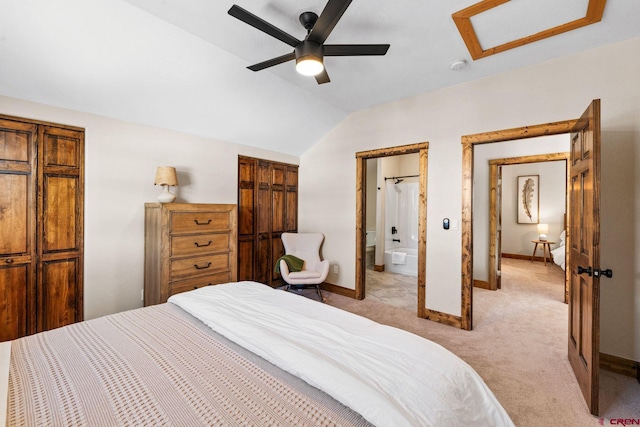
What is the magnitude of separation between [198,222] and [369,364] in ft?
8.09

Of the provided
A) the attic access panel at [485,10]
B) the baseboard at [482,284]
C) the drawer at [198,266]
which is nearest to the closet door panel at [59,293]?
the drawer at [198,266]

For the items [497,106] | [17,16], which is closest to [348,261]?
[497,106]

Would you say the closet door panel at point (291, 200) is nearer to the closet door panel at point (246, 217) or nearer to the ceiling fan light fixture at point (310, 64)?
the closet door panel at point (246, 217)

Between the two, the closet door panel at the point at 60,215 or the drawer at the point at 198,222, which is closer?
the closet door panel at the point at 60,215

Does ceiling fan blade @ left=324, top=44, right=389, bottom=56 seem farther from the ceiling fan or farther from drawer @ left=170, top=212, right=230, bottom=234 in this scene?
drawer @ left=170, top=212, right=230, bottom=234

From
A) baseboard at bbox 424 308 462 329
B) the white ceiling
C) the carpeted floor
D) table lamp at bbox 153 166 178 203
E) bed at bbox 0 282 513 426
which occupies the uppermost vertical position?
the white ceiling

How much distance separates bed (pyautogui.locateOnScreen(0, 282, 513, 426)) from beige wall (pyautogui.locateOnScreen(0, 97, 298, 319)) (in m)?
1.62

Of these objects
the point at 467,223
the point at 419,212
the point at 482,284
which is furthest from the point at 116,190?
the point at 482,284

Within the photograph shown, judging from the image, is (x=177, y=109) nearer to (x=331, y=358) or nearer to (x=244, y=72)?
(x=244, y=72)

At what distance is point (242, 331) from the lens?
4.11 ft

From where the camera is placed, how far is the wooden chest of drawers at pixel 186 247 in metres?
2.67

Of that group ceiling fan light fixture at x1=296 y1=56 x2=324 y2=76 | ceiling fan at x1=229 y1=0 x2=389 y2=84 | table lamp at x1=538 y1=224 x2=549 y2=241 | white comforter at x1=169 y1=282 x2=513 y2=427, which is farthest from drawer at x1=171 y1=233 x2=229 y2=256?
table lamp at x1=538 y1=224 x2=549 y2=241

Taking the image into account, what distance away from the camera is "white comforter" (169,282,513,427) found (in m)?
0.83

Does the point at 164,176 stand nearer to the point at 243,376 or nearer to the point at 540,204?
the point at 243,376
